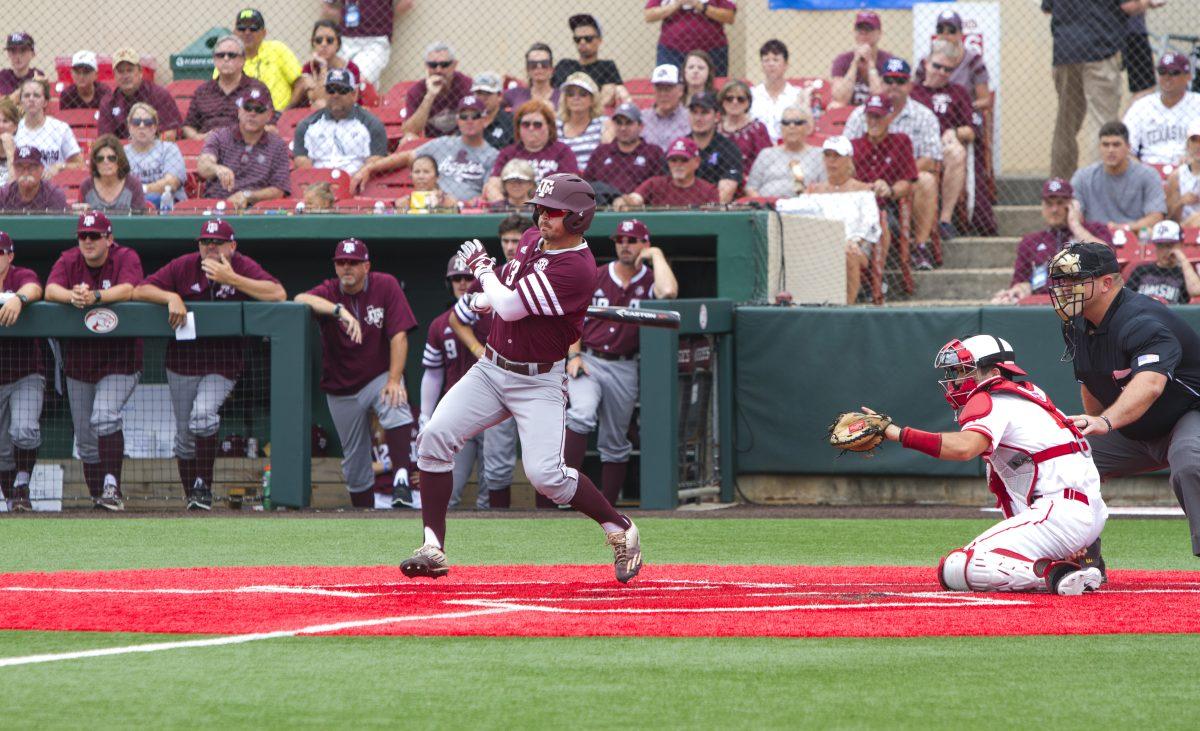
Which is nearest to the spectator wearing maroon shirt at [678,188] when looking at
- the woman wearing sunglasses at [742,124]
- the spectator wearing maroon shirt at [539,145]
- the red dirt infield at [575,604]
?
the spectator wearing maroon shirt at [539,145]

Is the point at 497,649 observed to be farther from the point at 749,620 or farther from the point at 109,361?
the point at 109,361

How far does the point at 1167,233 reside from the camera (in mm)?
10555

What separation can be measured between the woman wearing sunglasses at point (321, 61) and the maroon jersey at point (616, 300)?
4.80 metres

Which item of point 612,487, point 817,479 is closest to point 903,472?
point 817,479

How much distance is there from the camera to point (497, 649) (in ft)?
15.4

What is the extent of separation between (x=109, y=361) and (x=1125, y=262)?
7.04m

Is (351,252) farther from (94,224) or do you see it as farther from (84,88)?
(84,88)

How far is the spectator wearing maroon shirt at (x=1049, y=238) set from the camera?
11172 millimetres

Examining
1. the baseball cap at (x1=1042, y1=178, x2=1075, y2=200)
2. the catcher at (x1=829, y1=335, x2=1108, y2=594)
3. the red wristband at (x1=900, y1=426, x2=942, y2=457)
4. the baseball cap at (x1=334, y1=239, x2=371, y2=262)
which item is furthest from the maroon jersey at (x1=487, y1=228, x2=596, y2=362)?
the baseball cap at (x1=1042, y1=178, x2=1075, y2=200)

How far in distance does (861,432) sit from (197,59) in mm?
12558

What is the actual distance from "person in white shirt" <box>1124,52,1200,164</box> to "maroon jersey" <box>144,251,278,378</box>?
7.03m

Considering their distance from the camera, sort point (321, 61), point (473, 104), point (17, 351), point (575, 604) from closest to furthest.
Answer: point (575, 604) → point (17, 351) → point (473, 104) → point (321, 61)

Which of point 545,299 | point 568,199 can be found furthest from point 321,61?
point 545,299

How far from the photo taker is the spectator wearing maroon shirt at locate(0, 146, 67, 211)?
11.6 m
